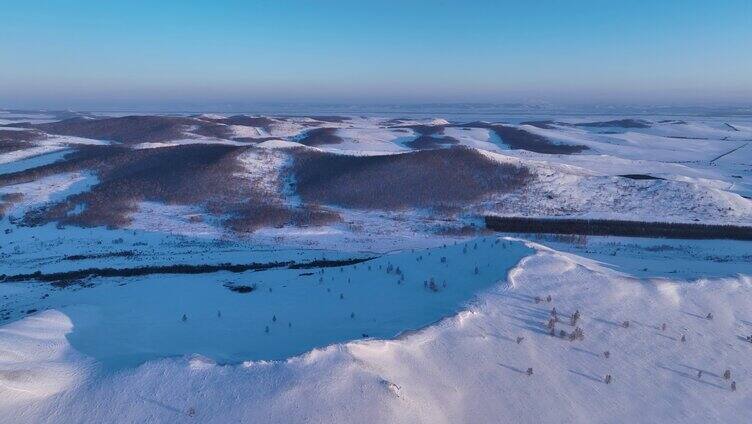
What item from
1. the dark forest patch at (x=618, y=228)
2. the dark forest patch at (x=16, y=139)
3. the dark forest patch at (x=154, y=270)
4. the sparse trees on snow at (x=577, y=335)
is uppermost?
the dark forest patch at (x=16, y=139)

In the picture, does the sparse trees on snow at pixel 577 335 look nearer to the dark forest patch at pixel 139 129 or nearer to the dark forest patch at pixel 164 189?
the dark forest patch at pixel 164 189

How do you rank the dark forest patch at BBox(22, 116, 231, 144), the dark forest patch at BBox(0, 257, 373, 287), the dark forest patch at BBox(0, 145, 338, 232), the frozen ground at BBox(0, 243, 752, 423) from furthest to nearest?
the dark forest patch at BBox(22, 116, 231, 144) < the dark forest patch at BBox(0, 145, 338, 232) < the dark forest patch at BBox(0, 257, 373, 287) < the frozen ground at BBox(0, 243, 752, 423)

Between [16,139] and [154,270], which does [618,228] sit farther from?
[16,139]

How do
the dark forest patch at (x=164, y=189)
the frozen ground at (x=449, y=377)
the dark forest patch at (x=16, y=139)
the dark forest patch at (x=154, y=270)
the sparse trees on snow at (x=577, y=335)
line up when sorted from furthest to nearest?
1. the dark forest patch at (x=16, y=139)
2. the dark forest patch at (x=164, y=189)
3. the dark forest patch at (x=154, y=270)
4. the sparse trees on snow at (x=577, y=335)
5. the frozen ground at (x=449, y=377)

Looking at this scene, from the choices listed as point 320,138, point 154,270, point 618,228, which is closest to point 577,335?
point 154,270

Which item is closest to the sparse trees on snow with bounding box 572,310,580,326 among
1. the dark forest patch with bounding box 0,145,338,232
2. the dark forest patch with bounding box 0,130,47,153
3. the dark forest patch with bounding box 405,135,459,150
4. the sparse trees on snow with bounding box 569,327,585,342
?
the sparse trees on snow with bounding box 569,327,585,342

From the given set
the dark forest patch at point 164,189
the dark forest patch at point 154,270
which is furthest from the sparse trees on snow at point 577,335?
the dark forest patch at point 164,189

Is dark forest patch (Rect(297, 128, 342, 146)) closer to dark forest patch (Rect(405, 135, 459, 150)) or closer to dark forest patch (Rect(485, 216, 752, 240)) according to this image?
dark forest patch (Rect(405, 135, 459, 150))

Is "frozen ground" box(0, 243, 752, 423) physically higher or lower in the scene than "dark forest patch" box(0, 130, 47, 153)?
lower

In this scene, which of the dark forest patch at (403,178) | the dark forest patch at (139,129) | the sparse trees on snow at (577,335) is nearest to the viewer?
the sparse trees on snow at (577,335)
